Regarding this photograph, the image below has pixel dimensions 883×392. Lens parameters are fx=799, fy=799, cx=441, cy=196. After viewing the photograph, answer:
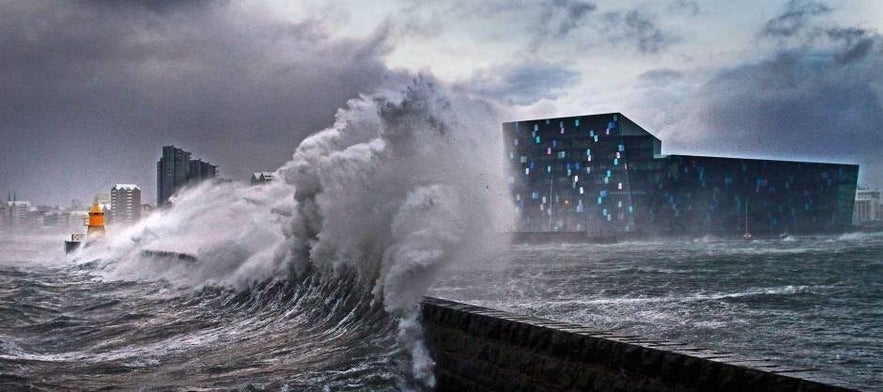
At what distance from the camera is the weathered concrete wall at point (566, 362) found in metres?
5.80

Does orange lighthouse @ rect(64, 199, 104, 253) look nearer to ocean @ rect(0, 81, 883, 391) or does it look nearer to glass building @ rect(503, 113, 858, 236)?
ocean @ rect(0, 81, 883, 391)

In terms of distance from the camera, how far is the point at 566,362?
23.7 ft

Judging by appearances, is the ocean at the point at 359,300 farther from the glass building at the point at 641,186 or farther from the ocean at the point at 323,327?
the glass building at the point at 641,186

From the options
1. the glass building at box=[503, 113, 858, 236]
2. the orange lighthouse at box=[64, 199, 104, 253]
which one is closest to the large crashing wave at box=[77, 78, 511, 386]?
the orange lighthouse at box=[64, 199, 104, 253]

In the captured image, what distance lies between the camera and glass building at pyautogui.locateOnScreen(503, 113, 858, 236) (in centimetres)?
10619

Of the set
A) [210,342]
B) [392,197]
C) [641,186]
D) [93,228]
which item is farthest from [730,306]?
[641,186]

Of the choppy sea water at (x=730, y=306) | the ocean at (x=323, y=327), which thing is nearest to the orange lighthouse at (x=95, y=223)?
the ocean at (x=323, y=327)

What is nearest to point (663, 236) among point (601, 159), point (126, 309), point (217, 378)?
point (601, 159)

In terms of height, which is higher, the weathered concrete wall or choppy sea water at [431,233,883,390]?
the weathered concrete wall

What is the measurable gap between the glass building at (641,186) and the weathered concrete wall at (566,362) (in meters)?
94.0

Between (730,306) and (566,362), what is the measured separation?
41.3ft

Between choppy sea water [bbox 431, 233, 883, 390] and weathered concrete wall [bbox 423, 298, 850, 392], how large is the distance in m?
0.50

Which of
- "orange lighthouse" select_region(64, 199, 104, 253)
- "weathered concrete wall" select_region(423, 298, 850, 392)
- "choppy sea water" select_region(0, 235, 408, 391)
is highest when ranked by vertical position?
"weathered concrete wall" select_region(423, 298, 850, 392)

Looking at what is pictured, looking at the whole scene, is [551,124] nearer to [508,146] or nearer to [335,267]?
[508,146]
